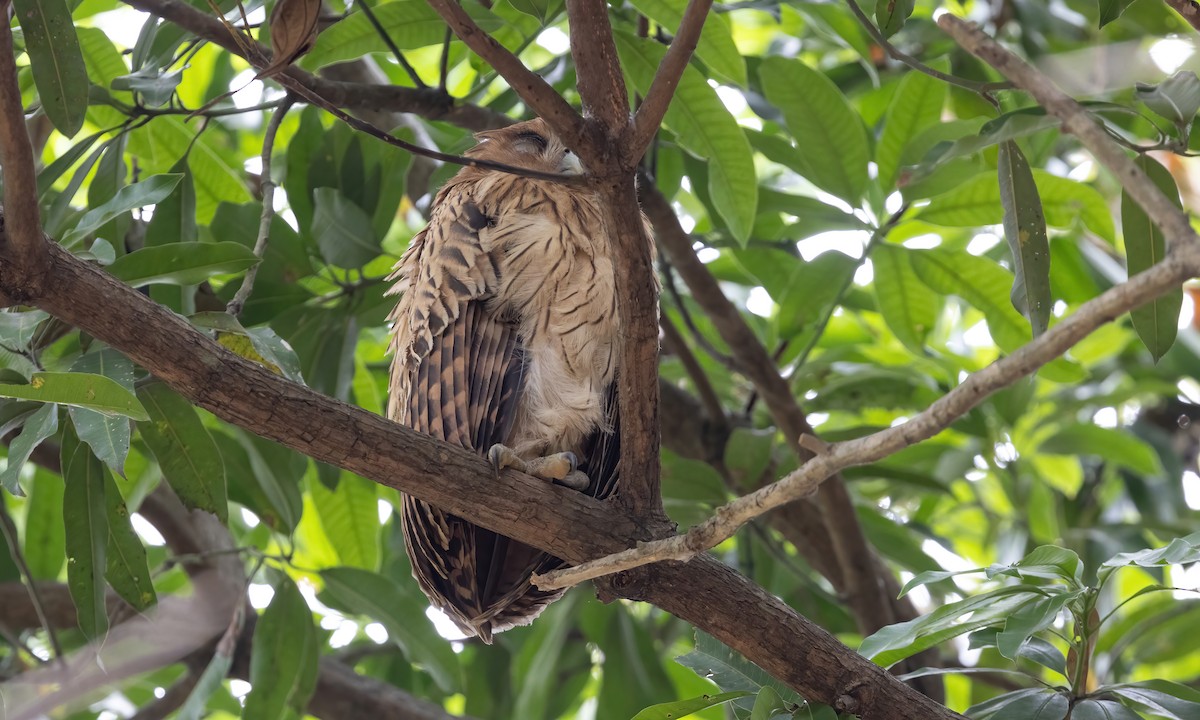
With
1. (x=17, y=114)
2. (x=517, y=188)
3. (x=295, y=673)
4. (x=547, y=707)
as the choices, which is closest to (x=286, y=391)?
(x=17, y=114)

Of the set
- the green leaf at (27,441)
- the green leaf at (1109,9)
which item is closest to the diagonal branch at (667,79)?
the green leaf at (1109,9)

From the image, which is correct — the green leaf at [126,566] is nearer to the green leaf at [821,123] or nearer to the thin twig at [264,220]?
the thin twig at [264,220]

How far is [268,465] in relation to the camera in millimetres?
3002

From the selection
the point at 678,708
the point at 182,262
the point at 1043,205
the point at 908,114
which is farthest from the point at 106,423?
the point at 1043,205

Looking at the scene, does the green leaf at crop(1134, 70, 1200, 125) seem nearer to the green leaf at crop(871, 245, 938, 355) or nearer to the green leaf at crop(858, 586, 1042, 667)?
the green leaf at crop(858, 586, 1042, 667)

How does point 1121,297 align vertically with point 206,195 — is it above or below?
below

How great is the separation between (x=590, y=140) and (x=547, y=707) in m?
2.81

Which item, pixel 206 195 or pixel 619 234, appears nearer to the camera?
pixel 619 234

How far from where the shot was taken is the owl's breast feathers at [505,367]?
8.23ft

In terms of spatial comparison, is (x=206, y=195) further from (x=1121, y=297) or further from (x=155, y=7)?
(x=1121, y=297)

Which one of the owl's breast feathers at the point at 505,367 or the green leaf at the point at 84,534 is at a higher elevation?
the owl's breast feathers at the point at 505,367

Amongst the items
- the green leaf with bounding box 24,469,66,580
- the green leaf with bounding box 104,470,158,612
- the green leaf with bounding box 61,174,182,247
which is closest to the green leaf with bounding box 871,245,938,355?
the green leaf with bounding box 61,174,182,247

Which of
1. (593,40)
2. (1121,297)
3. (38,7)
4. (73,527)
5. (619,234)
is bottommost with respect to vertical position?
(1121,297)

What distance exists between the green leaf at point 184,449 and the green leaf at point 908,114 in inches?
79.6
